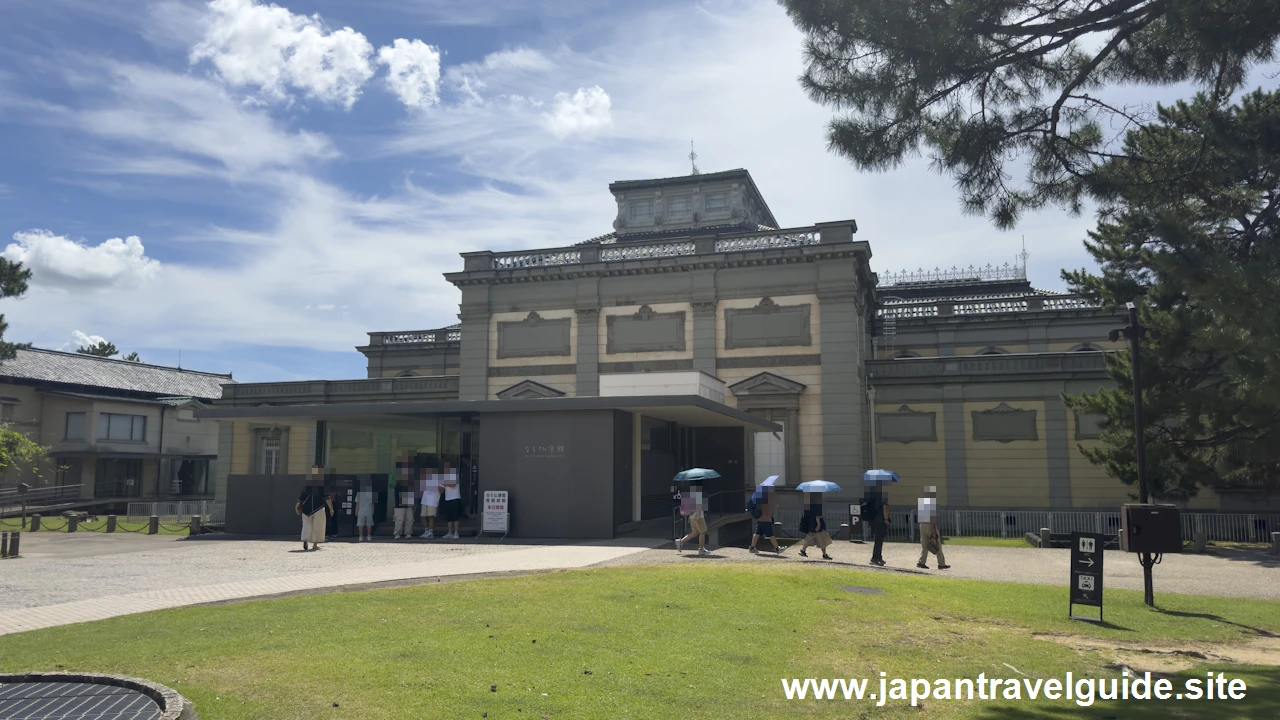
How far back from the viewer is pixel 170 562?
17547 millimetres

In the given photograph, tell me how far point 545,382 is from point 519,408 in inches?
564

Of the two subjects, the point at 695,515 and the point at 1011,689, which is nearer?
the point at 1011,689

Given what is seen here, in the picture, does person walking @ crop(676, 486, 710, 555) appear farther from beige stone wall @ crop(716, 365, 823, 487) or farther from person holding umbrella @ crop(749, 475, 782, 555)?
beige stone wall @ crop(716, 365, 823, 487)

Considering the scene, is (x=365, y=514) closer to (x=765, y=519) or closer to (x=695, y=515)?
(x=695, y=515)

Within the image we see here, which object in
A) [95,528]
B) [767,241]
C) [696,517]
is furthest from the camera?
[767,241]

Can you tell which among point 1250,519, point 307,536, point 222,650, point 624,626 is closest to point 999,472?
point 1250,519

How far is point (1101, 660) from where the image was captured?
1005 centimetres

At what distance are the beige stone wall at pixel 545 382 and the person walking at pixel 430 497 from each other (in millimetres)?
13008

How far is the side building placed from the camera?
4628 centimetres

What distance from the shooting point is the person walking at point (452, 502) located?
2258 centimetres

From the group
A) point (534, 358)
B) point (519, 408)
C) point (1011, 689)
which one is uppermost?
point (534, 358)

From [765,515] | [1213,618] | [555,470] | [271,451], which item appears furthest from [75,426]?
[1213,618]

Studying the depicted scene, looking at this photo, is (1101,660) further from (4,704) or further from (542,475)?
(542,475)

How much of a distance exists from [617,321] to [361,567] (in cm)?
2152
